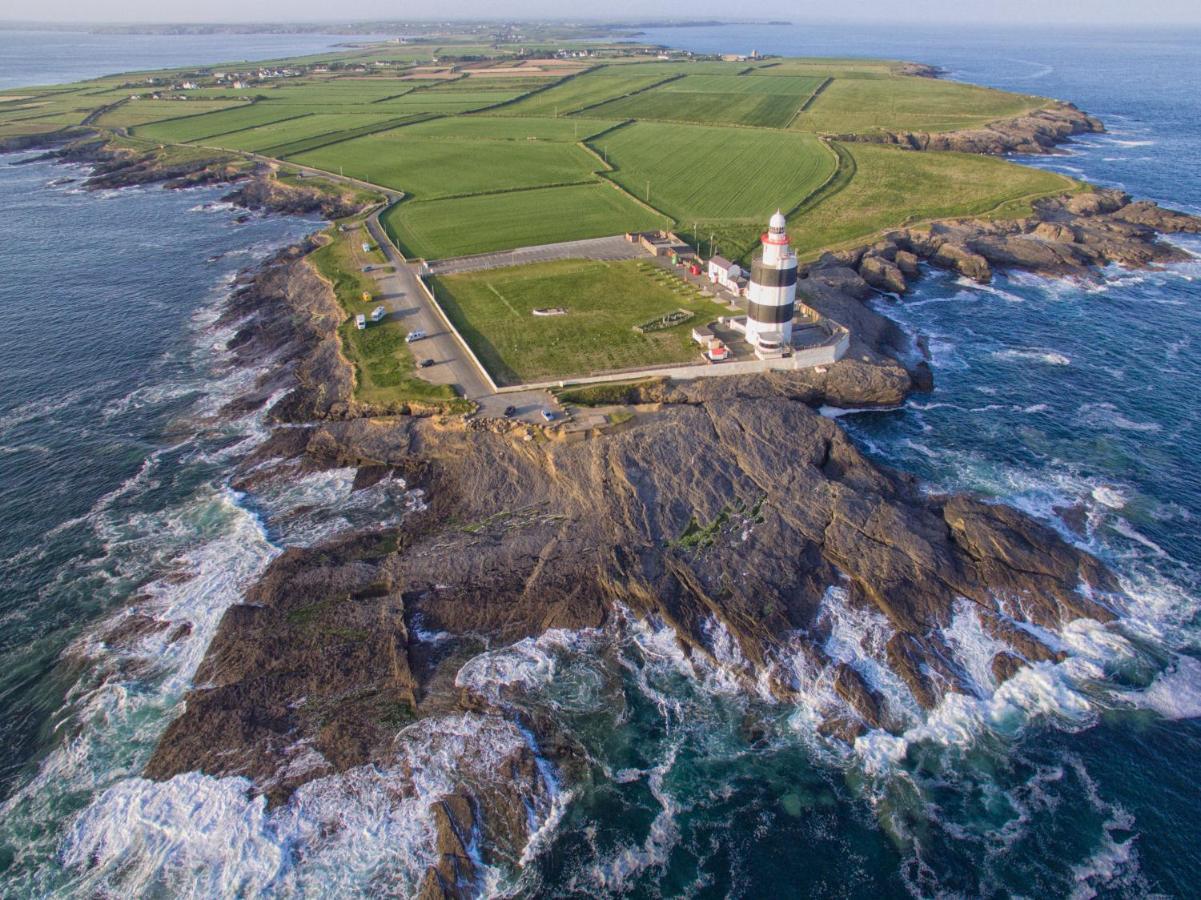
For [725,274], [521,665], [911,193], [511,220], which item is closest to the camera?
[521,665]

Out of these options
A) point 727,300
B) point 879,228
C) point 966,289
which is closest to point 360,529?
point 727,300

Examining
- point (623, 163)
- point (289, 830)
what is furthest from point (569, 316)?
point (623, 163)

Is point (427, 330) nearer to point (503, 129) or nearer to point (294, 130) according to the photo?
point (503, 129)

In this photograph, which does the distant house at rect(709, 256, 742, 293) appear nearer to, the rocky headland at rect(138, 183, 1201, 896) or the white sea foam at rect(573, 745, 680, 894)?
the rocky headland at rect(138, 183, 1201, 896)

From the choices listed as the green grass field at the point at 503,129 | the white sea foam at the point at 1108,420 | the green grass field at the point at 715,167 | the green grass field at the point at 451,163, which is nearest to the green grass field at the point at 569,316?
the green grass field at the point at 715,167

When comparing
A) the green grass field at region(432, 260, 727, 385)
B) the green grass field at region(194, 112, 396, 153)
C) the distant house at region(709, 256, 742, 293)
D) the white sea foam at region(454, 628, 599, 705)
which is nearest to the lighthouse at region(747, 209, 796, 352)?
the green grass field at region(432, 260, 727, 385)

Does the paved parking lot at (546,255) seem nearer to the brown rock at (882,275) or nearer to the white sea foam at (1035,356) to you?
the brown rock at (882,275)

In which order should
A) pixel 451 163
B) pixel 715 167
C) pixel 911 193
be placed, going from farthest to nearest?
pixel 451 163
pixel 715 167
pixel 911 193

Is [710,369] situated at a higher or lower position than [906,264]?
higher
